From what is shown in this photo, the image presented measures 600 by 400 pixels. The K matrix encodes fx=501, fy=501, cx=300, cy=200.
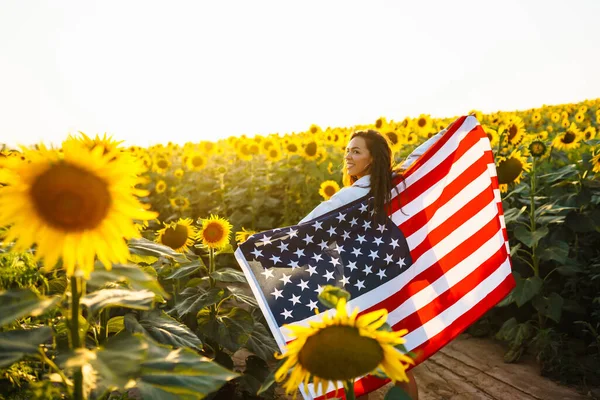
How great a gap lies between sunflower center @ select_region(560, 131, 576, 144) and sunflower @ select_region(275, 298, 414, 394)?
5.40 metres

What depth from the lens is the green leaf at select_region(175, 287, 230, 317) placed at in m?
2.72

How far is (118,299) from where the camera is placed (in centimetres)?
110

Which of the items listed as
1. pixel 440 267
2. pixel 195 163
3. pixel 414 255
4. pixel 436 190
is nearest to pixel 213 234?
pixel 414 255

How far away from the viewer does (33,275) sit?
5.70 feet

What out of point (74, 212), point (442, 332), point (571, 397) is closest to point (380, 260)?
point (442, 332)

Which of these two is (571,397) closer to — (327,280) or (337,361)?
(327,280)

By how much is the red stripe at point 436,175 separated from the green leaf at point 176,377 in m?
2.54

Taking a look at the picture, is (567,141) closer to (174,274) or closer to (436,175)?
(436,175)

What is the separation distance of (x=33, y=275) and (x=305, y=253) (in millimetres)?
1740

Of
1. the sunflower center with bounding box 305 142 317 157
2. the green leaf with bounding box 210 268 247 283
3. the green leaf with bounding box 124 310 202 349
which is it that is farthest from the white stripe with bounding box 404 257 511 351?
the sunflower center with bounding box 305 142 317 157

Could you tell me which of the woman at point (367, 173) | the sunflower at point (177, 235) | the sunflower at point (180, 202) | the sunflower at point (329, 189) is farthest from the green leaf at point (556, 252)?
the sunflower at point (180, 202)

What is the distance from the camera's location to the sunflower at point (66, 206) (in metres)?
1.06

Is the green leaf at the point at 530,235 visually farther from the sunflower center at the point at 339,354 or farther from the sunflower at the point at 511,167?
the sunflower center at the point at 339,354

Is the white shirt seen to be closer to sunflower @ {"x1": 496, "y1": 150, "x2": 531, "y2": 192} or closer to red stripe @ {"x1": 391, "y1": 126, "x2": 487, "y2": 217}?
red stripe @ {"x1": 391, "y1": 126, "x2": 487, "y2": 217}
